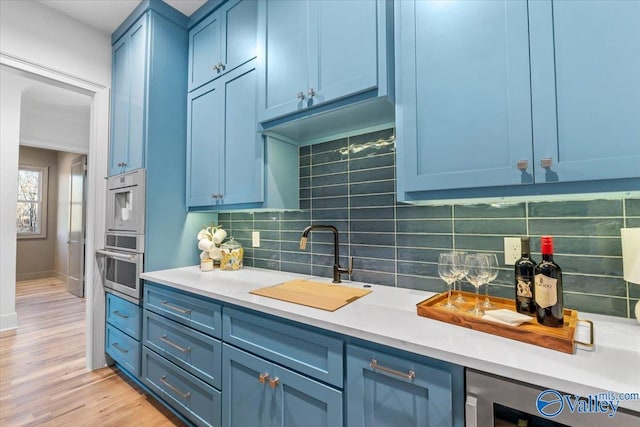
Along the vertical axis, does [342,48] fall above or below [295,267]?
above

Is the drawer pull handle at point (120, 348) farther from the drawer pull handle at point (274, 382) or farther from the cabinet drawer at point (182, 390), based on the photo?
the drawer pull handle at point (274, 382)

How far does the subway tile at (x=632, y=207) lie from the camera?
1007 millimetres

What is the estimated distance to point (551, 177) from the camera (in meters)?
0.90

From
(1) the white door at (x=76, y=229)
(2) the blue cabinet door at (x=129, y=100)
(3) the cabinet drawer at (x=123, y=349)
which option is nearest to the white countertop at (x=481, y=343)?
(3) the cabinet drawer at (x=123, y=349)

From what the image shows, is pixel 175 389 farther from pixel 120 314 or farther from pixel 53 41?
pixel 53 41

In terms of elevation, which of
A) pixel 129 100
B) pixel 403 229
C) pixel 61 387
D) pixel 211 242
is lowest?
pixel 61 387

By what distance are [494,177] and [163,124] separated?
7.10 ft

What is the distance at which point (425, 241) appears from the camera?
4.75 ft

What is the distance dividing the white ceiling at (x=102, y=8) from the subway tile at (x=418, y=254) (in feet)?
7.34

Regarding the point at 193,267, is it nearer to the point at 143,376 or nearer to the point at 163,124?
the point at 143,376

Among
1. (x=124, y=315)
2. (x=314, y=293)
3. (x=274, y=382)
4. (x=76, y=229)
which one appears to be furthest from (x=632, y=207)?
(x=76, y=229)

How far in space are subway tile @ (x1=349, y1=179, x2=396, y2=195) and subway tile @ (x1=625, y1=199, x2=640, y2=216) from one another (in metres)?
0.88

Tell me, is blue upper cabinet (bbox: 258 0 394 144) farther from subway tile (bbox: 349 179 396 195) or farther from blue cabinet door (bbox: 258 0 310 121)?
subway tile (bbox: 349 179 396 195)

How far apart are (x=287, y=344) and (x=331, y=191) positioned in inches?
37.5
